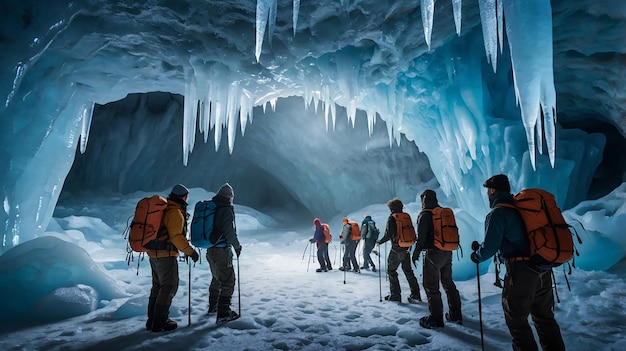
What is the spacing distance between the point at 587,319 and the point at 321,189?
1806 centimetres

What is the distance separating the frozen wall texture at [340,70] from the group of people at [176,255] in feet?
9.09

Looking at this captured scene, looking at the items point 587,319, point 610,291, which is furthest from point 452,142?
point 587,319

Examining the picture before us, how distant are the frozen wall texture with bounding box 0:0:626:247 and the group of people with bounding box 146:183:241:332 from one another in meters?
2.77

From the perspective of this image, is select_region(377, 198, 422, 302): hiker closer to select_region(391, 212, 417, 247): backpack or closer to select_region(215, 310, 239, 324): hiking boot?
select_region(391, 212, 417, 247): backpack

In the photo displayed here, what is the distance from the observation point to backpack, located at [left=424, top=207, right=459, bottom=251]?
4027mm

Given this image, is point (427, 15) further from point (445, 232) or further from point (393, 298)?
point (393, 298)

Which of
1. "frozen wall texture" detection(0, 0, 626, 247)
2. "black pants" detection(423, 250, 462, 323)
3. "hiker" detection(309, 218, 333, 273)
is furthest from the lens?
"hiker" detection(309, 218, 333, 273)

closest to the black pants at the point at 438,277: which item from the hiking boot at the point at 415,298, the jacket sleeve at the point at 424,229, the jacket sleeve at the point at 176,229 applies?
the jacket sleeve at the point at 424,229

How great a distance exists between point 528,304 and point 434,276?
4.74 ft

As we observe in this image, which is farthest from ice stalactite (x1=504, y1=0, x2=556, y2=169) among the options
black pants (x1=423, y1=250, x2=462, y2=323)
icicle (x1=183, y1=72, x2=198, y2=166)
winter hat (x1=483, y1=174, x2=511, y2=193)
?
icicle (x1=183, y1=72, x2=198, y2=166)

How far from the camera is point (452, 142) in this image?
387 inches

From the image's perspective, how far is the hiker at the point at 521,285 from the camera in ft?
8.87

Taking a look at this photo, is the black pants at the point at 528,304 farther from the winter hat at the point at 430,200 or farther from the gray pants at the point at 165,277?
the gray pants at the point at 165,277

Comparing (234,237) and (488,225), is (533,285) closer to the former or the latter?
(488,225)
